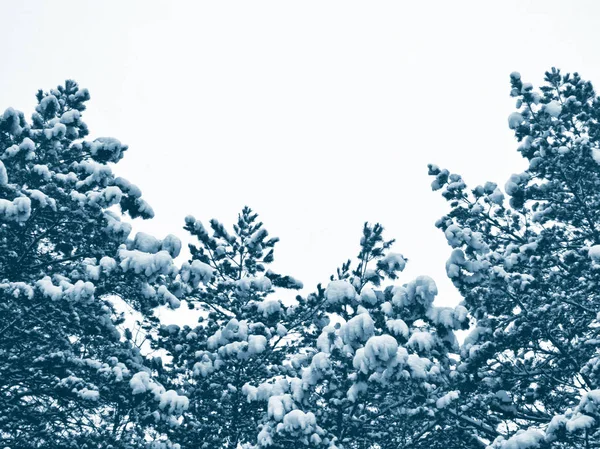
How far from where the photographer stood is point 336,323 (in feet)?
30.8

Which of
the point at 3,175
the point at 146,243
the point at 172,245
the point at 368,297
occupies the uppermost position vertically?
the point at 3,175

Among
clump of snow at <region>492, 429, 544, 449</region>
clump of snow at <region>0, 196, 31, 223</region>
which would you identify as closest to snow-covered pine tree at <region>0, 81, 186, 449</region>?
clump of snow at <region>0, 196, 31, 223</region>

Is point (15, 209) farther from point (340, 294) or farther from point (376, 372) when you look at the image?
point (376, 372)

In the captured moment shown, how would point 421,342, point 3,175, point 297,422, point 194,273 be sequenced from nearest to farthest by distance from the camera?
point 421,342 < point 297,422 < point 3,175 < point 194,273

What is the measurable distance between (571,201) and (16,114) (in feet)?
37.2

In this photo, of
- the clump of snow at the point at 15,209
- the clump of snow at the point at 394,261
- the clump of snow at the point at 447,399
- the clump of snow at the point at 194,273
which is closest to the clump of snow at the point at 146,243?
the clump of snow at the point at 194,273

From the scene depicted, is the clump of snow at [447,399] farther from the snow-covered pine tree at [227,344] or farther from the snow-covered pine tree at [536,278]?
the snow-covered pine tree at [227,344]

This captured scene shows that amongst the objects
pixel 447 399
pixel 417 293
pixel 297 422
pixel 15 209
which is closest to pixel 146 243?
pixel 15 209

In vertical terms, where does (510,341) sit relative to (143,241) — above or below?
below

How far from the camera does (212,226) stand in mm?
14742

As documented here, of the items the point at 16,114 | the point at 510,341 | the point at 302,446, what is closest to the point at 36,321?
the point at 16,114

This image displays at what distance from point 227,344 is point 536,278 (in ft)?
21.5

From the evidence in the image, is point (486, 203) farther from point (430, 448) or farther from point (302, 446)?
point (302, 446)

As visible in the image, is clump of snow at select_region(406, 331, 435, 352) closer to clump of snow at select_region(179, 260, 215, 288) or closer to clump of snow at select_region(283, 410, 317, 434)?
clump of snow at select_region(283, 410, 317, 434)
